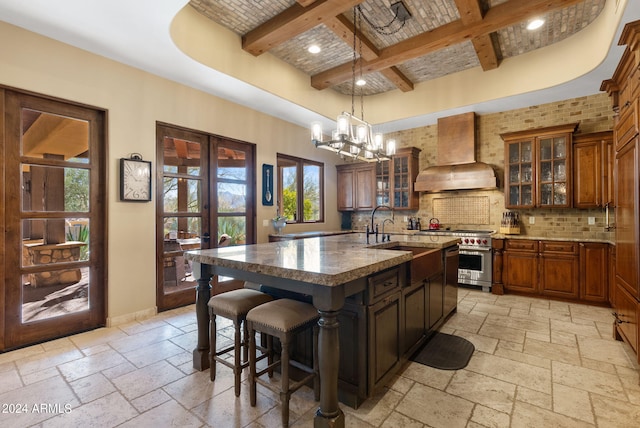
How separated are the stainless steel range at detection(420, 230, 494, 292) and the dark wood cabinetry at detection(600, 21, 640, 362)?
1.93 meters

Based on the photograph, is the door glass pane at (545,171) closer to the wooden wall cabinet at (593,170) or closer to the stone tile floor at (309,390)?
the wooden wall cabinet at (593,170)

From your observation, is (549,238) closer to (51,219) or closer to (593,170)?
(593,170)

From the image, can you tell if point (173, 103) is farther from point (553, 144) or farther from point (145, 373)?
point (553, 144)

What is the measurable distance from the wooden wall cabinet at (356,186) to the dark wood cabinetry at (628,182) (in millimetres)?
4140

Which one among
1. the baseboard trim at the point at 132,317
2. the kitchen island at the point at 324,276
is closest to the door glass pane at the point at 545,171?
the kitchen island at the point at 324,276

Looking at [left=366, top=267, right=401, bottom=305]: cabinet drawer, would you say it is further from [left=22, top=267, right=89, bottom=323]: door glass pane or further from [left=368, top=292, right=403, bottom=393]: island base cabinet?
[left=22, top=267, right=89, bottom=323]: door glass pane

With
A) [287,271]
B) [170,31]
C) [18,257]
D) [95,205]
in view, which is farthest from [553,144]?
[18,257]

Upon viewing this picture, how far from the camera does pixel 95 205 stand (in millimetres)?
3432

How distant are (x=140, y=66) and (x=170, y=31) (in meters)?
0.88

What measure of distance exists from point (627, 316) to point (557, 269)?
198 centimetres

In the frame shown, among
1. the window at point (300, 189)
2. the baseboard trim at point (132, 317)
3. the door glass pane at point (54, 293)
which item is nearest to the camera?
the door glass pane at point (54, 293)

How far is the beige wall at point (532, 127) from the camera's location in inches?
182

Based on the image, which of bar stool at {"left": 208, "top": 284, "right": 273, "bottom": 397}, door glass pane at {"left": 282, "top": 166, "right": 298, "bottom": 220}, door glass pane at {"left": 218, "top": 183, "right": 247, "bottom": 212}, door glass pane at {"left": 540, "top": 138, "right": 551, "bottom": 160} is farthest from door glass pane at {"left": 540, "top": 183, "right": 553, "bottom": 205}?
door glass pane at {"left": 218, "top": 183, "right": 247, "bottom": 212}

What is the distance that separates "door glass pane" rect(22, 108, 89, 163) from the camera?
302cm
